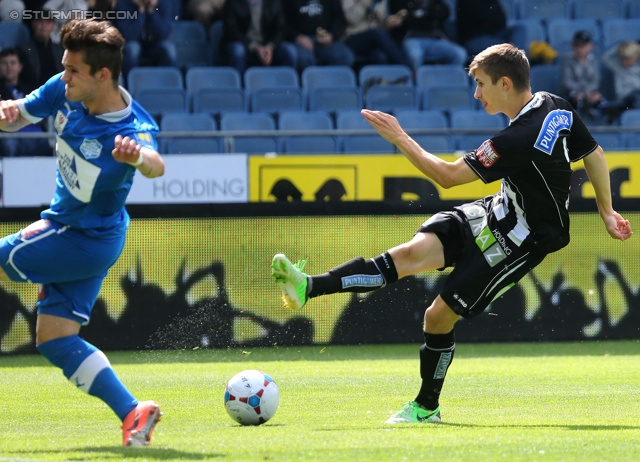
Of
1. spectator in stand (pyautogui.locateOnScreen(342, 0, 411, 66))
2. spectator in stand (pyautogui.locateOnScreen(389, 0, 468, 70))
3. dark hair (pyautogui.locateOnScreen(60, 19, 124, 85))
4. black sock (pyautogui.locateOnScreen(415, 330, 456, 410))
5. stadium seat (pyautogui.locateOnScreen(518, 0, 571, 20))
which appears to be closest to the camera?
dark hair (pyautogui.locateOnScreen(60, 19, 124, 85))

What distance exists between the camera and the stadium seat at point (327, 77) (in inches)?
600

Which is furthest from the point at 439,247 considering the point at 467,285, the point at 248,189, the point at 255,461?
the point at 248,189

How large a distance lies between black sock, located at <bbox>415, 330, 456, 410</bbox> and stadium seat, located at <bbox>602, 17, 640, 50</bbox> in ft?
38.2

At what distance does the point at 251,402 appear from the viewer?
Result: 613 centimetres

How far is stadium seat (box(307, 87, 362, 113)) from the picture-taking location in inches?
586

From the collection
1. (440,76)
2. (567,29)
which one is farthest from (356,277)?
(567,29)

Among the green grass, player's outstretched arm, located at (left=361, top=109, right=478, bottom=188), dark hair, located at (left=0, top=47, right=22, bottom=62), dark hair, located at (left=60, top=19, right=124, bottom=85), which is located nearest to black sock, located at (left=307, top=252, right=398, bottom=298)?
player's outstretched arm, located at (left=361, top=109, right=478, bottom=188)

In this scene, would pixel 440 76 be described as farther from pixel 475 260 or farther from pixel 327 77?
pixel 475 260

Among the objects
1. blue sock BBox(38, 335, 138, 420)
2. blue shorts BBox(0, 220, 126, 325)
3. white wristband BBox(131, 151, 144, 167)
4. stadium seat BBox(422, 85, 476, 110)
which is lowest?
blue sock BBox(38, 335, 138, 420)

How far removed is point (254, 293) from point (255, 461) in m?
6.14

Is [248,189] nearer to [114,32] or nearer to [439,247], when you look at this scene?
[439,247]

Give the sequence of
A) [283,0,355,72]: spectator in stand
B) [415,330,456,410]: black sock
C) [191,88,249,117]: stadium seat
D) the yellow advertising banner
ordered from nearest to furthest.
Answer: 1. [415,330,456,410]: black sock
2. the yellow advertising banner
3. [191,88,249,117]: stadium seat
4. [283,0,355,72]: spectator in stand

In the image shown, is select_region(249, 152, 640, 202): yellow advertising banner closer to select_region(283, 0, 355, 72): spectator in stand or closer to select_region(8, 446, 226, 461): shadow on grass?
select_region(283, 0, 355, 72): spectator in stand

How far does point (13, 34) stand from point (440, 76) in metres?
6.08
